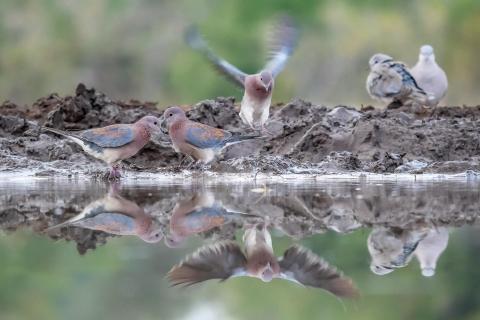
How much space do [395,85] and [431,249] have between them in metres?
7.41

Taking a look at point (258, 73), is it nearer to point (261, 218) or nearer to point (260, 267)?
point (261, 218)

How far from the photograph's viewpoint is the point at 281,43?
1246 centimetres

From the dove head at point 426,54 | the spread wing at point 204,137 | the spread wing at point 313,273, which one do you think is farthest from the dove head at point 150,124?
the dove head at point 426,54

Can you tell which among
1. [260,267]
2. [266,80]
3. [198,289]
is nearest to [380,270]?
[260,267]

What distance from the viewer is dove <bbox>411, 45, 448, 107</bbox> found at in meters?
14.1

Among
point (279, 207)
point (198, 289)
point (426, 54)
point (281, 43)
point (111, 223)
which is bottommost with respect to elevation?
point (198, 289)

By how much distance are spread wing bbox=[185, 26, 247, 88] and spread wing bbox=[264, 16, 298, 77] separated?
40 centimetres

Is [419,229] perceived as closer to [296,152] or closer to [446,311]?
[446,311]

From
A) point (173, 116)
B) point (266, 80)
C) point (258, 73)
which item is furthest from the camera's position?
point (258, 73)

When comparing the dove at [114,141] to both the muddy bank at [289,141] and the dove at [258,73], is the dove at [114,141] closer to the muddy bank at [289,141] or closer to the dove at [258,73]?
the muddy bank at [289,141]

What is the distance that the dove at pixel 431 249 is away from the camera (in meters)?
6.10

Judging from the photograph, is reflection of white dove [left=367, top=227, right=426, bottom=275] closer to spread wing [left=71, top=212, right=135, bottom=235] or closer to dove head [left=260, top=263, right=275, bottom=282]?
dove head [left=260, top=263, right=275, bottom=282]

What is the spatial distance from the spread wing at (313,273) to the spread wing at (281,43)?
19.6 feet

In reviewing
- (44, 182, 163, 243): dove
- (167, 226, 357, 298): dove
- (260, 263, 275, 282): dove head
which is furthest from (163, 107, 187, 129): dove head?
(260, 263, 275, 282): dove head
